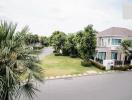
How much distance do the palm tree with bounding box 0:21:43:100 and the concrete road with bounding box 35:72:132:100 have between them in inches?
252

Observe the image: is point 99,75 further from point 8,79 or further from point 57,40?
point 57,40

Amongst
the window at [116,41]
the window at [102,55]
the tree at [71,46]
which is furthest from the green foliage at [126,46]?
the tree at [71,46]

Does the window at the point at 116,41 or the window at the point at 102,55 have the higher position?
the window at the point at 116,41

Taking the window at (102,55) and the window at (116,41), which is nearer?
the window at (116,41)

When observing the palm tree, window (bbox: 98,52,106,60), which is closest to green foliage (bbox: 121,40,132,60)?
window (bbox: 98,52,106,60)

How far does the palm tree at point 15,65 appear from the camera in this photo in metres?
5.96

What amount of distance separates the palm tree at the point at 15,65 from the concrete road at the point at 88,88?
6.40 metres

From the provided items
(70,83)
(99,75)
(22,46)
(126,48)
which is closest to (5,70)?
(22,46)

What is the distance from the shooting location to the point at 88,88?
49.9 feet

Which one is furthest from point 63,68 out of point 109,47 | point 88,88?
point 109,47

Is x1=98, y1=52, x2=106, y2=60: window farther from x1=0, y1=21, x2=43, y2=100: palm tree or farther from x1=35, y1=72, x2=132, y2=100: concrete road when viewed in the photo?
x1=0, y1=21, x2=43, y2=100: palm tree

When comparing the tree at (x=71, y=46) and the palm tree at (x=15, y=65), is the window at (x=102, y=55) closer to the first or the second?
the tree at (x=71, y=46)

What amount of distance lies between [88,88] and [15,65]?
10.0 meters

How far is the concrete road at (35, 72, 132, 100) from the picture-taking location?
1299 centimetres
